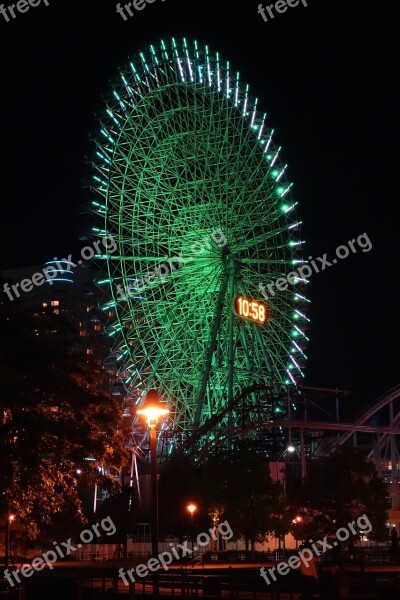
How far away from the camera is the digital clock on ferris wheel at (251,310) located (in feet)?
225

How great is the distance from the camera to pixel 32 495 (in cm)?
2809

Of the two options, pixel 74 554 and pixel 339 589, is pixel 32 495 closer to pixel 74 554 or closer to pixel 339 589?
pixel 339 589

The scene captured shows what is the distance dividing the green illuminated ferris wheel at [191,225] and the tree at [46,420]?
39175mm

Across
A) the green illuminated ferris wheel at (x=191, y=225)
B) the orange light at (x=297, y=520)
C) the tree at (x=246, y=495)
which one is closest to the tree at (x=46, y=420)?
the orange light at (x=297, y=520)

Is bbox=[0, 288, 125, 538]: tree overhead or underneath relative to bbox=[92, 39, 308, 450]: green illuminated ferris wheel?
underneath

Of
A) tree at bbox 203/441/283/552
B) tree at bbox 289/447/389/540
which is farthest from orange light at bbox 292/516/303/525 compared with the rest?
tree at bbox 203/441/283/552

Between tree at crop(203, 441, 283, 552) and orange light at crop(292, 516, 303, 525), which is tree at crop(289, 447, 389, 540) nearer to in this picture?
orange light at crop(292, 516, 303, 525)

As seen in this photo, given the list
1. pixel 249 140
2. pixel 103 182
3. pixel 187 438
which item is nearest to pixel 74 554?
pixel 187 438

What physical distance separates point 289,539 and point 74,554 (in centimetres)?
1641

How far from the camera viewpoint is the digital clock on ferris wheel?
6869 cm

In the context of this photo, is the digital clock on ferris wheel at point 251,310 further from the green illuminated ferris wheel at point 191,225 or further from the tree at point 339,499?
the tree at point 339,499

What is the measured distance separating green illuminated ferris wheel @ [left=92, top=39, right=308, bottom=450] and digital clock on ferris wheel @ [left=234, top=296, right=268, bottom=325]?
0.33ft

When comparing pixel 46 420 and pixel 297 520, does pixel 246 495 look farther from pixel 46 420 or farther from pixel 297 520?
pixel 46 420

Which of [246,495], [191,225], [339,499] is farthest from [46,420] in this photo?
[191,225]
